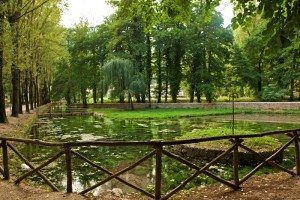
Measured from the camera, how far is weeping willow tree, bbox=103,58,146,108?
4891cm

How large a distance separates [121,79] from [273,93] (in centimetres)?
1844

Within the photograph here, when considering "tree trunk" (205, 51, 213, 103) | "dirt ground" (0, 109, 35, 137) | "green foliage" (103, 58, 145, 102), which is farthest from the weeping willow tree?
"dirt ground" (0, 109, 35, 137)

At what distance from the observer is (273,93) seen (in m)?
45.1

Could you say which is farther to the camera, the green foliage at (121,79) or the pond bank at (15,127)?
the green foliage at (121,79)

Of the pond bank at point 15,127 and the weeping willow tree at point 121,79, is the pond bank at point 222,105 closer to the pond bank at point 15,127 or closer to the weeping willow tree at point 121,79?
the weeping willow tree at point 121,79

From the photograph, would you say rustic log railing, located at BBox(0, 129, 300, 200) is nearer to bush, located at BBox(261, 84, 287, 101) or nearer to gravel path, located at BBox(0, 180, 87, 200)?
gravel path, located at BBox(0, 180, 87, 200)

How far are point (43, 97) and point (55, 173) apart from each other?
63.1 metres

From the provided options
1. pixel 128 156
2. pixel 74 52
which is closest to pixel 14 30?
pixel 128 156

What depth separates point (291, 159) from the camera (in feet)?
48.8

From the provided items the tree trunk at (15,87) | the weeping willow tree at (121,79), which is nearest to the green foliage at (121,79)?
the weeping willow tree at (121,79)

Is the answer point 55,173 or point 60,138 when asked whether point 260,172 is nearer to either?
point 55,173

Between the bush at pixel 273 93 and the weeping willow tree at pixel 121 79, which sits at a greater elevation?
the weeping willow tree at pixel 121 79

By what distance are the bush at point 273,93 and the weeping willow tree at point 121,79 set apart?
14861mm

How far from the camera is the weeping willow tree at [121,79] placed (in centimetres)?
4891
